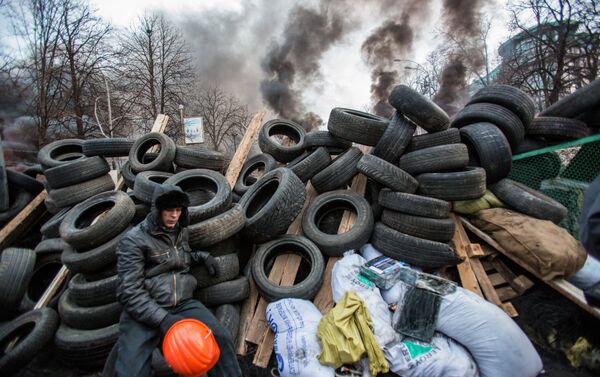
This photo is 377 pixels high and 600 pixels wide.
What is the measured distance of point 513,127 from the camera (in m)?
4.71

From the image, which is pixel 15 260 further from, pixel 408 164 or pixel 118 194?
pixel 408 164

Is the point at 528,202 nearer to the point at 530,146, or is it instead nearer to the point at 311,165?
the point at 530,146

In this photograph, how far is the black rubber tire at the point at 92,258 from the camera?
11.5 feet

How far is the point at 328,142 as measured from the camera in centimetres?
545

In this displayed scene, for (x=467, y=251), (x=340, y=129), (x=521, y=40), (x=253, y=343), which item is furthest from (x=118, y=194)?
(x=521, y=40)

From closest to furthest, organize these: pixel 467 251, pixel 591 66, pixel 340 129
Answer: pixel 467 251 < pixel 340 129 < pixel 591 66

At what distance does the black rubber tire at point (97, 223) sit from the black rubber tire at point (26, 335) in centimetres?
96

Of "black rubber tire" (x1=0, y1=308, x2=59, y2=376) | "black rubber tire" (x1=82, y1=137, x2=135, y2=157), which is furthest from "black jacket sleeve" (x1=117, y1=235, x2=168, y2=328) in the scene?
"black rubber tire" (x1=82, y1=137, x2=135, y2=157)

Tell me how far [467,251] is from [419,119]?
1.97 meters

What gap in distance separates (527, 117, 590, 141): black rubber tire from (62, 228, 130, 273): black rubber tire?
6082 millimetres

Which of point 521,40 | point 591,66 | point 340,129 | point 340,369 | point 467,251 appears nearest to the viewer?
point 340,369

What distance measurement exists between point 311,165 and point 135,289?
10.6ft

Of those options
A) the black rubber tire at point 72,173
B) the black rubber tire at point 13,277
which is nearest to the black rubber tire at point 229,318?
the black rubber tire at point 13,277

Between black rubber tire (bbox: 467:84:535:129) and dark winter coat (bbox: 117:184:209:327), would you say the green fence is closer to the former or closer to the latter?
black rubber tire (bbox: 467:84:535:129)
